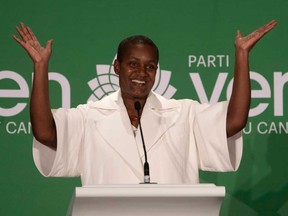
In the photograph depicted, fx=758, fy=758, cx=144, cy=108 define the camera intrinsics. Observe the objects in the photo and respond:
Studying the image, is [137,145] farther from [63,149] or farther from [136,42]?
[136,42]

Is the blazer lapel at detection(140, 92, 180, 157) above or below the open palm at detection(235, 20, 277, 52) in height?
below

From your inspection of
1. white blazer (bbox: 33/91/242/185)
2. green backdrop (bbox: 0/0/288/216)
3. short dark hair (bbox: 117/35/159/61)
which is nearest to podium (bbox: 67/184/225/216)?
white blazer (bbox: 33/91/242/185)

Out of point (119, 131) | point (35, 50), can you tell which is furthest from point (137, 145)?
point (35, 50)

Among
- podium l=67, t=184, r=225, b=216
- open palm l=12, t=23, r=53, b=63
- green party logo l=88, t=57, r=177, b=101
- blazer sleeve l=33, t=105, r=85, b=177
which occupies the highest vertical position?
open palm l=12, t=23, r=53, b=63

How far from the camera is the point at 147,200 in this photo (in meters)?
2.41

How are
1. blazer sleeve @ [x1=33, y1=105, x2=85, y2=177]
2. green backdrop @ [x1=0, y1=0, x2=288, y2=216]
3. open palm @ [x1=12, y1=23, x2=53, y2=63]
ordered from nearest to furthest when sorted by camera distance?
open palm @ [x1=12, y1=23, x2=53, y2=63] → blazer sleeve @ [x1=33, y1=105, x2=85, y2=177] → green backdrop @ [x1=0, y1=0, x2=288, y2=216]

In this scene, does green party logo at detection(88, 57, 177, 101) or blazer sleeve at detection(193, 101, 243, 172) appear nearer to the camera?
blazer sleeve at detection(193, 101, 243, 172)

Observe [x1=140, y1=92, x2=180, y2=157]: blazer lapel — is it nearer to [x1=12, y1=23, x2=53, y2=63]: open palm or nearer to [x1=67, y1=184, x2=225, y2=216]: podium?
[x1=12, y1=23, x2=53, y2=63]: open palm

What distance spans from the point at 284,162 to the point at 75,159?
1486 mm

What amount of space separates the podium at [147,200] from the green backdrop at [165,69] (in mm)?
1844

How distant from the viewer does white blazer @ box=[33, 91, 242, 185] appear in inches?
127

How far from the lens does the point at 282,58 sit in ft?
14.2

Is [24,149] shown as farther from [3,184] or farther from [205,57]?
[205,57]

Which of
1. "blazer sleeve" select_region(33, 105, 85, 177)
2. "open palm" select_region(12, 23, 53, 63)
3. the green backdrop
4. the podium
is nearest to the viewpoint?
the podium
